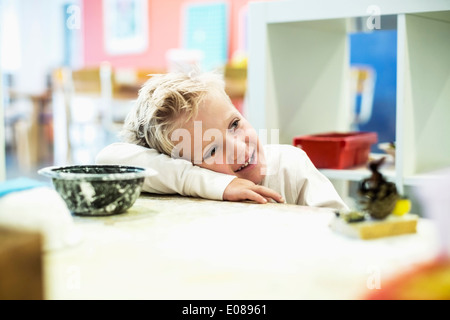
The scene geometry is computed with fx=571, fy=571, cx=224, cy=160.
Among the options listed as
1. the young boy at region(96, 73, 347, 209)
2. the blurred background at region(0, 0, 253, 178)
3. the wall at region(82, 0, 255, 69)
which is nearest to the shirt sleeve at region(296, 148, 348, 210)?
the young boy at region(96, 73, 347, 209)

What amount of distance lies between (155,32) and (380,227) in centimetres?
657

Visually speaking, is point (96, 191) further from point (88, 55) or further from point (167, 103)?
A: point (88, 55)

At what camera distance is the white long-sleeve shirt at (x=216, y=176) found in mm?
961

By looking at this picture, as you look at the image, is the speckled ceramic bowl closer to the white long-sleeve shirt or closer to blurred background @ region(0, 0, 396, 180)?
the white long-sleeve shirt

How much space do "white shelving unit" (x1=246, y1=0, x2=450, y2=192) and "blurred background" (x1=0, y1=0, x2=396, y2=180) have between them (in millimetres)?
2269

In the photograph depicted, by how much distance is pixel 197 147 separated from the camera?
3.33 feet

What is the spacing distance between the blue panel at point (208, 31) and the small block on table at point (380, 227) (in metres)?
5.70

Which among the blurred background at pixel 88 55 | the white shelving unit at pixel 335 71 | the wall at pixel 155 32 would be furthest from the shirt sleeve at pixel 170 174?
the wall at pixel 155 32

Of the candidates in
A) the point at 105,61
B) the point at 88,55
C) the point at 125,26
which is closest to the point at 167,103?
the point at 125,26

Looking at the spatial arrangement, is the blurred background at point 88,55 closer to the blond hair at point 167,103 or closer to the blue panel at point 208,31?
the blue panel at point 208,31
